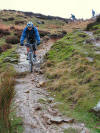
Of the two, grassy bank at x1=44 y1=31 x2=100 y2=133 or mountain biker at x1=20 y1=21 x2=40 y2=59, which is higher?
mountain biker at x1=20 y1=21 x2=40 y2=59

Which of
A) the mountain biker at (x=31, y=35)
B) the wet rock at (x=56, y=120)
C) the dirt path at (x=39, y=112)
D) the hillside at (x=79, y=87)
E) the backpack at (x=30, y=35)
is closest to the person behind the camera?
the dirt path at (x=39, y=112)

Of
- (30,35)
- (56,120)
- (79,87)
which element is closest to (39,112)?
(56,120)

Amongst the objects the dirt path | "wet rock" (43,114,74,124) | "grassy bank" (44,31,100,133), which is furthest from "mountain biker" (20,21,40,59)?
"wet rock" (43,114,74,124)

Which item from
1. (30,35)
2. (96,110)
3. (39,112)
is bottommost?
(39,112)

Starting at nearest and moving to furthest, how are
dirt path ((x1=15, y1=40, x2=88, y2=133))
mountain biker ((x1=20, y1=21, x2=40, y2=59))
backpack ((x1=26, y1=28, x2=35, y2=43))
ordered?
dirt path ((x1=15, y1=40, x2=88, y2=133)), mountain biker ((x1=20, y1=21, x2=40, y2=59)), backpack ((x1=26, y1=28, x2=35, y2=43))

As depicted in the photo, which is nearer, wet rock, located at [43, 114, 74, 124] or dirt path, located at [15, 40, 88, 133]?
dirt path, located at [15, 40, 88, 133]

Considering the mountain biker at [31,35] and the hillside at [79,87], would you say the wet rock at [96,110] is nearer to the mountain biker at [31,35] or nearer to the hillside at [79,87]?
the hillside at [79,87]

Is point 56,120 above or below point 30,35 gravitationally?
below

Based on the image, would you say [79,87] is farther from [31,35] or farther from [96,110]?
[31,35]


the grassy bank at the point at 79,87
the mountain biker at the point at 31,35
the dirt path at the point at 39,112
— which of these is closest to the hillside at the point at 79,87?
the grassy bank at the point at 79,87

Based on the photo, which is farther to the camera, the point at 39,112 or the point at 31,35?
the point at 31,35

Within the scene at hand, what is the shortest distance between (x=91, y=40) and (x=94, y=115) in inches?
265

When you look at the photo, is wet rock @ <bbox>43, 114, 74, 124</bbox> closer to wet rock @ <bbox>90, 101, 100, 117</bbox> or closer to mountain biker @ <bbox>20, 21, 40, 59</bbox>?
wet rock @ <bbox>90, 101, 100, 117</bbox>

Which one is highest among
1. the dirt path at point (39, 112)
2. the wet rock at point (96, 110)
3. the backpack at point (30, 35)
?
the backpack at point (30, 35)
